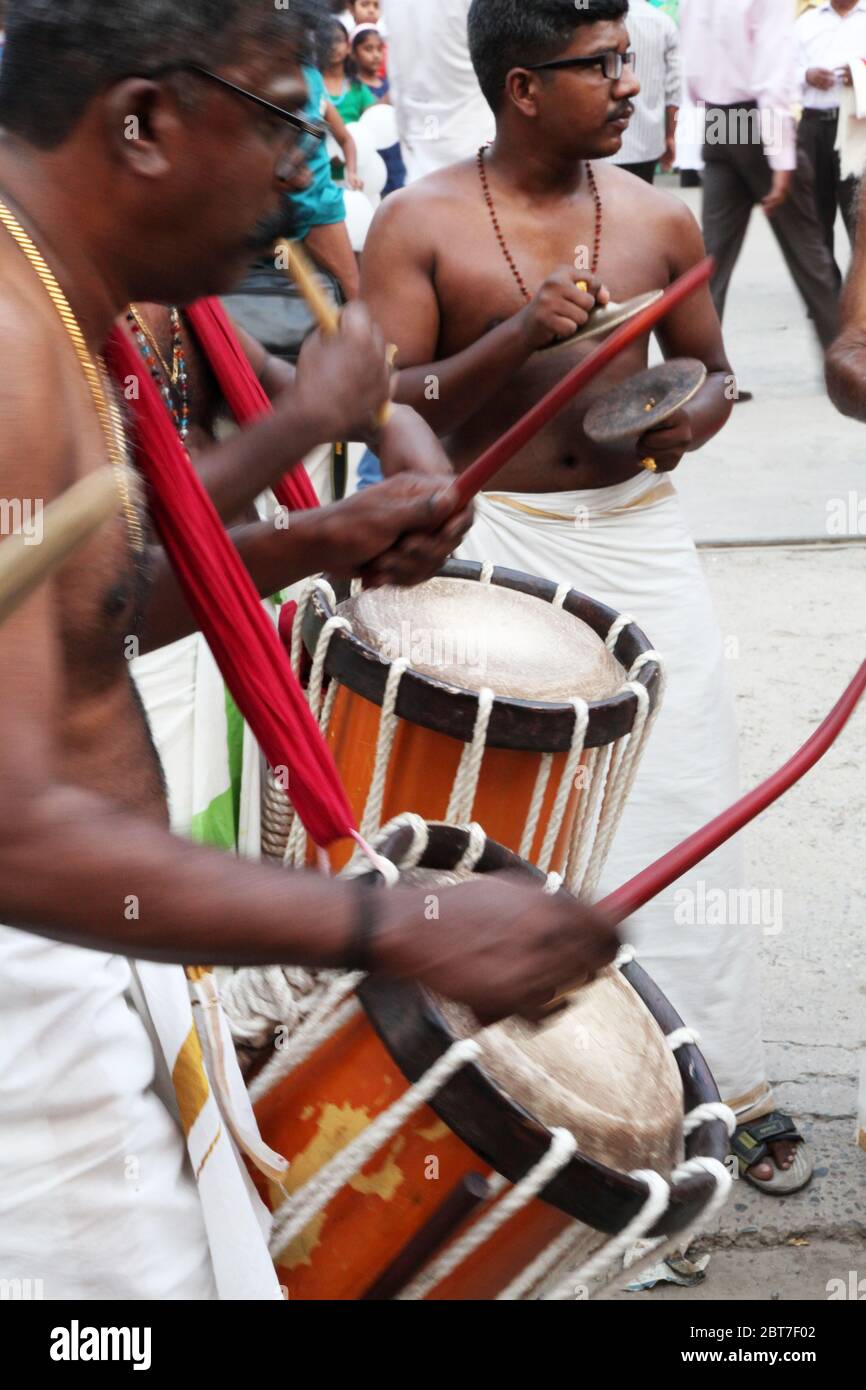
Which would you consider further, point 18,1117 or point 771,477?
point 771,477

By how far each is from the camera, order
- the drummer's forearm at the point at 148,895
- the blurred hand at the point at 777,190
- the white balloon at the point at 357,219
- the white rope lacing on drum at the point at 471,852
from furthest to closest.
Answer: the blurred hand at the point at 777,190, the white balloon at the point at 357,219, the white rope lacing on drum at the point at 471,852, the drummer's forearm at the point at 148,895

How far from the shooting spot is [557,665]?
235 centimetres

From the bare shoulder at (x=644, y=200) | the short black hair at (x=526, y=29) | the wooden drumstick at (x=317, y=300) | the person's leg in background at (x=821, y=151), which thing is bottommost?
the person's leg in background at (x=821, y=151)

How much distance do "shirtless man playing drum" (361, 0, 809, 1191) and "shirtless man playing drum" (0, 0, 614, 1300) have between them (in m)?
1.49

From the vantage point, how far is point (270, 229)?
61.8 inches

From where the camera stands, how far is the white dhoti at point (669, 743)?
3082mm

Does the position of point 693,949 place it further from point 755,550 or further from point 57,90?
point 755,550

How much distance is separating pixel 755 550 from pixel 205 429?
3.75 meters

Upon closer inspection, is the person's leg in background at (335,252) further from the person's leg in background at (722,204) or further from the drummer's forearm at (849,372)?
the person's leg in background at (722,204)

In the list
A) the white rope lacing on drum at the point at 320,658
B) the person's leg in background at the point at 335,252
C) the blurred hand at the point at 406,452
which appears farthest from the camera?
the person's leg in background at the point at 335,252

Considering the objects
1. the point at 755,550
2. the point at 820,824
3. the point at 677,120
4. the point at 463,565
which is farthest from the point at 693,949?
the point at 677,120

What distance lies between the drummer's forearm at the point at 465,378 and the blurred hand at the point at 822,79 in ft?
18.2

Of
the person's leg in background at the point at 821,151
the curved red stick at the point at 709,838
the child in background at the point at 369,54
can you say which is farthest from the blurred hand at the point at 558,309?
the child in background at the point at 369,54
